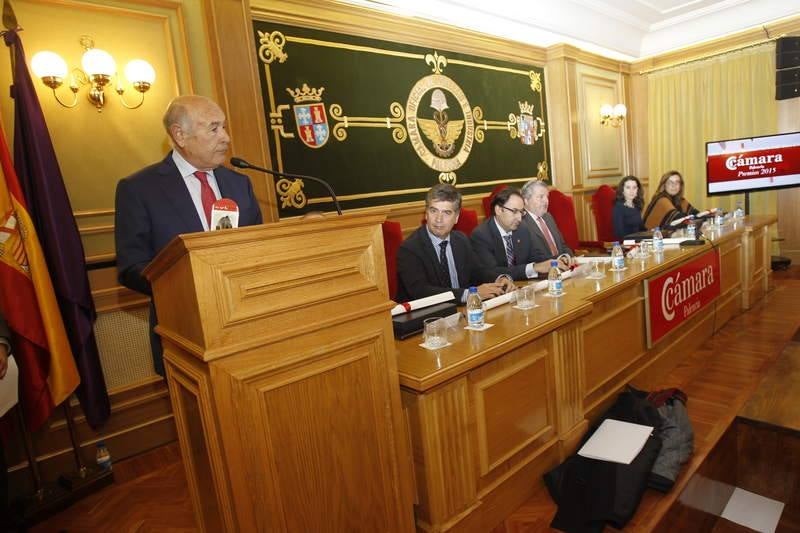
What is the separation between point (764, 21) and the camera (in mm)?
5559

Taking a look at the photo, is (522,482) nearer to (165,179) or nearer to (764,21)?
(165,179)

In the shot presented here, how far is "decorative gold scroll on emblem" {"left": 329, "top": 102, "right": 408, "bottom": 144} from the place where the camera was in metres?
3.58

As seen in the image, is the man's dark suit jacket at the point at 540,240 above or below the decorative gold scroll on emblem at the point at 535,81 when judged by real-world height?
below

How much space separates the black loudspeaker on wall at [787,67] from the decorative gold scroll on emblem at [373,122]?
470 centimetres

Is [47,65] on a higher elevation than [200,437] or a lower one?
higher

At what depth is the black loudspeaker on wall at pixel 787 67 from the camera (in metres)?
5.41

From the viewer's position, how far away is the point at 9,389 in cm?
181

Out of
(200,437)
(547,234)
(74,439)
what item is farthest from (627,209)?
(74,439)

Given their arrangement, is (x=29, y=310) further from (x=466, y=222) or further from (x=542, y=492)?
(x=466, y=222)

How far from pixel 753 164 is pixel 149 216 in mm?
6323

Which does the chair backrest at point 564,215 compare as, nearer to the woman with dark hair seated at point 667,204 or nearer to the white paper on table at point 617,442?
the woman with dark hair seated at point 667,204

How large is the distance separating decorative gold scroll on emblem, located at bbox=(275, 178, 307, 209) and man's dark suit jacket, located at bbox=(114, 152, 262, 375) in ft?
5.20

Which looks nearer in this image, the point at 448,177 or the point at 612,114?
the point at 448,177

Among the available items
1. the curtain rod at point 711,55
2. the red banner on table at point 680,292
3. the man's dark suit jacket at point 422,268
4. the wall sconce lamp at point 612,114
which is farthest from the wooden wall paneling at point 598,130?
the man's dark suit jacket at point 422,268
